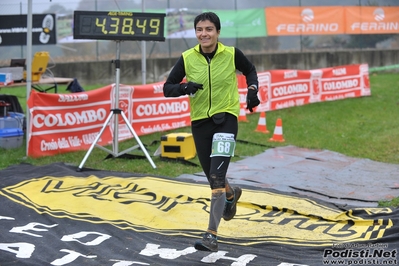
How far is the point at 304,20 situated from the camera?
85.8 feet

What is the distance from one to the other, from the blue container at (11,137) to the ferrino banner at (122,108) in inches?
38.5

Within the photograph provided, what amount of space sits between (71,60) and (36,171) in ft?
49.1

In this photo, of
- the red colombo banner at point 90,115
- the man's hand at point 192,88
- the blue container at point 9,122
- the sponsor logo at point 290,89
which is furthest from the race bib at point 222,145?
the sponsor logo at point 290,89

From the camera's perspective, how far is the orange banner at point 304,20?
2567 cm

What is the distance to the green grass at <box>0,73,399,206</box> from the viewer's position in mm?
10836

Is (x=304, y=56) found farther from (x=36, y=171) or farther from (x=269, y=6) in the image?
(x=36, y=171)

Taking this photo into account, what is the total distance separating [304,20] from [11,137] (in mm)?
16855

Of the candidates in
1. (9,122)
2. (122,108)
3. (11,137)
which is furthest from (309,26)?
(11,137)

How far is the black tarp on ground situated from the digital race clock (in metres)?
2.28

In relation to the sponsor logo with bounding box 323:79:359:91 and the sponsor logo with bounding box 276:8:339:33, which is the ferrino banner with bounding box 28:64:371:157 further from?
the sponsor logo with bounding box 276:8:339:33

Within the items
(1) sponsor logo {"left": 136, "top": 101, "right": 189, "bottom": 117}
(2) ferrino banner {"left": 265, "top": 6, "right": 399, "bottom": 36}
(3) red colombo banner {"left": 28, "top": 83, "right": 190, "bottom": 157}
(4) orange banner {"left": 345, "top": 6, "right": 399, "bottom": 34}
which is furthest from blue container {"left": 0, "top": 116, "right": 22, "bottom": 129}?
(4) orange banner {"left": 345, "top": 6, "right": 399, "bottom": 34}

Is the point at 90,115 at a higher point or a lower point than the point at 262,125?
higher

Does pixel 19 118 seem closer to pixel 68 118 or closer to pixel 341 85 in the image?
pixel 68 118

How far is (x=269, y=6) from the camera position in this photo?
25688mm
